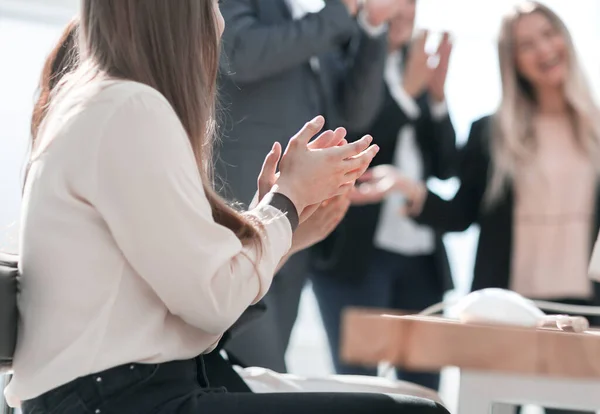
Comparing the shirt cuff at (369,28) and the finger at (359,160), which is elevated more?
the shirt cuff at (369,28)

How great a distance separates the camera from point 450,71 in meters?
3.04

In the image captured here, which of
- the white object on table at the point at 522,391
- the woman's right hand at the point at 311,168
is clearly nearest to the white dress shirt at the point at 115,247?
the woman's right hand at the point at 311,168

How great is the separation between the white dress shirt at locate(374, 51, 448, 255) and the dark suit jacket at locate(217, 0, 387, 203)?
45cm

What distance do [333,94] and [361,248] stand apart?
0.43 metres

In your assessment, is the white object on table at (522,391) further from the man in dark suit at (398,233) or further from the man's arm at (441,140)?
the man's arm at (441,140)

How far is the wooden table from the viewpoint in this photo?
867mm

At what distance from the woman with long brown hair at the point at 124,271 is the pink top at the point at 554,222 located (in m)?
1.32

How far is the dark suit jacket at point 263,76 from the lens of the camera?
1976 mm

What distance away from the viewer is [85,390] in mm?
940

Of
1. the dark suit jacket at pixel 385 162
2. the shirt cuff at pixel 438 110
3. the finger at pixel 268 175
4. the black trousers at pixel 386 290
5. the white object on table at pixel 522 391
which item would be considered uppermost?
the finger at pixel 268 175

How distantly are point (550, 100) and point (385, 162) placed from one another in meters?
0.47

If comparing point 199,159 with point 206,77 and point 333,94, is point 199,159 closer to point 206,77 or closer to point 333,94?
point 206,77

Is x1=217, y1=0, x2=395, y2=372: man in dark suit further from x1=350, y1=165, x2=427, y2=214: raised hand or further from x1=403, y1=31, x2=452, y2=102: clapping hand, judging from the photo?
x1=403, y1=31, x2=452, y2=102: clapping hand

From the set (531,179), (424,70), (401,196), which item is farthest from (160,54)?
(424,70)
